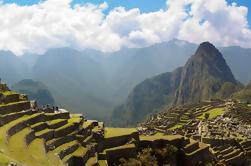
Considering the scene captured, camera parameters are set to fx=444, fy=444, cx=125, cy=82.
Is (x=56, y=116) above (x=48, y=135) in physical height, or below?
above

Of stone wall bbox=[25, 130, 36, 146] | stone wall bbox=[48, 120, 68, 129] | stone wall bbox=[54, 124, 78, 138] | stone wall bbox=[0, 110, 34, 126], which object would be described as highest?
stone wall bbox=[0, 110, 34, 126]

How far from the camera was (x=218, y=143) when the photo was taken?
45.7m

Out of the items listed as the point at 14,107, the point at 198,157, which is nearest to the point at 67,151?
the point at 14,107

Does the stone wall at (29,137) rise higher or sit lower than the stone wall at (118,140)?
higher

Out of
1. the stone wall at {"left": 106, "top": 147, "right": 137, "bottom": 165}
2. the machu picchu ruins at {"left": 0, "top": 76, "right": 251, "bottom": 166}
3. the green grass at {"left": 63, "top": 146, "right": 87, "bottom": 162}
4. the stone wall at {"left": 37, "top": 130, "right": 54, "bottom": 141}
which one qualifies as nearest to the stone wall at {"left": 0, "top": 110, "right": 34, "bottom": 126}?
the machu picchu ruins at {"left": 0, "top": 76, "right": 251, "bottom": 166}


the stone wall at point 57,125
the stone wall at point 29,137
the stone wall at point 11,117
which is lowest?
the stone wall at point 29,137

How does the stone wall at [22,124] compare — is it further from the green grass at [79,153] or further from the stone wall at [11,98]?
the green grass at [79,153]

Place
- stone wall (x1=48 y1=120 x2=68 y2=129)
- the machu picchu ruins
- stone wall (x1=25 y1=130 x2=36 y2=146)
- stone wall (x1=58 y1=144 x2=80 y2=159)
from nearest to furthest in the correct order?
the machu picchu ruins, stone wall (x1=25 y1=130 x2=36 y2=146), stone wall (x1=58 y1=144 x2=80 y2=159), stone wall (x1=48 y1=120 x2=68 y2=129)

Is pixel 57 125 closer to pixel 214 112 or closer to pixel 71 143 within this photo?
pixel 71 143

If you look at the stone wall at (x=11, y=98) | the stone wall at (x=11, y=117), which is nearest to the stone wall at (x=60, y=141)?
the stone wall at (x=11, y=117)

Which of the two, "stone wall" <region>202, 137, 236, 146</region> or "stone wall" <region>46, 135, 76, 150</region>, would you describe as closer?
"stone wall" <region>46, 135, 76, 150</region>

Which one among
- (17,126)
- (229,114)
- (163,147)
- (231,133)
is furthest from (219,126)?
(17,126)

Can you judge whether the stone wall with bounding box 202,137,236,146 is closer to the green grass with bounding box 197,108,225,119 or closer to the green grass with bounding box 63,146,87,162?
the green grass with bounding box 63,146,87,162

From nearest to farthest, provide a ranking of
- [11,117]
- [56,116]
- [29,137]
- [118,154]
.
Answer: [29,137], [11,117], [118,154], [56,116]
